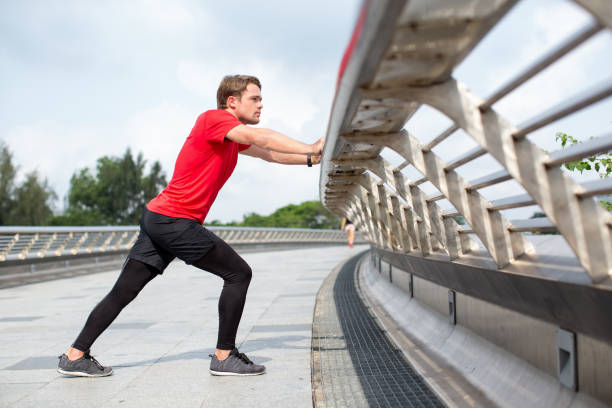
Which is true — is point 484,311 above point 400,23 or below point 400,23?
below

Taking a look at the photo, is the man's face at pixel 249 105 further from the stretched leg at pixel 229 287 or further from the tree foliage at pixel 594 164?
the tree foliage at pixel 594 164

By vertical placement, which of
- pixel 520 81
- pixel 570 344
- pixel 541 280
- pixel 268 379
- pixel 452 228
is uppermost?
pixel 520 81

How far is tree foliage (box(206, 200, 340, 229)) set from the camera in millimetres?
138250

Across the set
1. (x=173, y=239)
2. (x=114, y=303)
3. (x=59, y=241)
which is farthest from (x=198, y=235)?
(x=59, y=241)

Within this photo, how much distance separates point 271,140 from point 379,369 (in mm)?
1786

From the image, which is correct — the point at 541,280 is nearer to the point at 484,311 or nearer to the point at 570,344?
the point at 570,344

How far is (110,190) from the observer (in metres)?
98.9

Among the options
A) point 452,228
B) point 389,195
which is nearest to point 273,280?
point 389,195

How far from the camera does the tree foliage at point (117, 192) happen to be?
3851 inches

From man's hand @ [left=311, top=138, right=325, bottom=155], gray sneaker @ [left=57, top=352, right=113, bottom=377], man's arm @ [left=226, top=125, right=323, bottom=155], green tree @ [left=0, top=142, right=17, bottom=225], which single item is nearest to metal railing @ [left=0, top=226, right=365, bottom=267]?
gray sneaker @ [left=57, top=352, right=113, bottom=377]

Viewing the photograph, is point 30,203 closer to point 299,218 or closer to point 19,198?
point 19,198

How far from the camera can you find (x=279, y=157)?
15.9 feet

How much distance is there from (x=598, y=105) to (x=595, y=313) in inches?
32.6

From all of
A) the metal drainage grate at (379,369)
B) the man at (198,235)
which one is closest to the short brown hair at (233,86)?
the man at (198,235)
